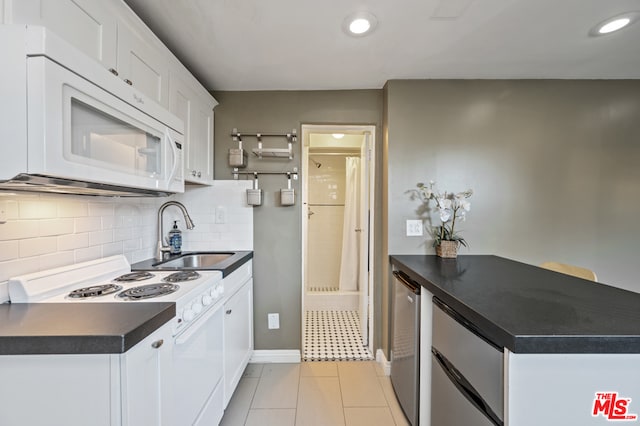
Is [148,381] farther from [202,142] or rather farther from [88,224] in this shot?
[202,142]

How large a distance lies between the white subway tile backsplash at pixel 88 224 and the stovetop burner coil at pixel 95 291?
1.09 feet

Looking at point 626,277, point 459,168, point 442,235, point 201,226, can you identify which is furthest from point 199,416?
point 626,277

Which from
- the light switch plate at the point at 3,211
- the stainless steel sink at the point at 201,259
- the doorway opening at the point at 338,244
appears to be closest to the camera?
the light switch plate at the point at 3,211

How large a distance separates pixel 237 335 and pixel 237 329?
0.04 m

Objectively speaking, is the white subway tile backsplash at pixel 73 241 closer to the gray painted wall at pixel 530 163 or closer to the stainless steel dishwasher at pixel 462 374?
the stainless steel dishwasher at pixel 462 374

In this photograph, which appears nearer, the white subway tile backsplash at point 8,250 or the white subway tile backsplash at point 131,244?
the white subway tile backsplash at point 8,250

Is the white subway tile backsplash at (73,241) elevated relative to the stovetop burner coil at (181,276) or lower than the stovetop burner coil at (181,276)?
elevated

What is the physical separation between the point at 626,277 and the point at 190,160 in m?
3.49

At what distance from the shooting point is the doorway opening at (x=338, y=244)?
232 cm

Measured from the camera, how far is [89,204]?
1.38 metres

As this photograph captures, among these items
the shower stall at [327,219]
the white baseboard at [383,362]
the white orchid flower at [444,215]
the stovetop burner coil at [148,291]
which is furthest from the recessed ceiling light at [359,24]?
the white baseboard at [383,362]

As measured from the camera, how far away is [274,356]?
7.25 ft

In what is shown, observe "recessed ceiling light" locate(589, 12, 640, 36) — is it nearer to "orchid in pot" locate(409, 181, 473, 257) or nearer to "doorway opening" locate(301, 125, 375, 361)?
"orchid in pot" locate(409, 181, 473, 257)

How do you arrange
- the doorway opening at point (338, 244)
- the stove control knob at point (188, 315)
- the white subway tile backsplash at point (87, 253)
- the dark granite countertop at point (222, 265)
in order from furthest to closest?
1. the doorway opening at point (338, 244)
2. the dark granite countertop at point (222, 265)
3. the white subway tile backsplash at point (87, 253)
4. the stove control knob at point (188, 315)
